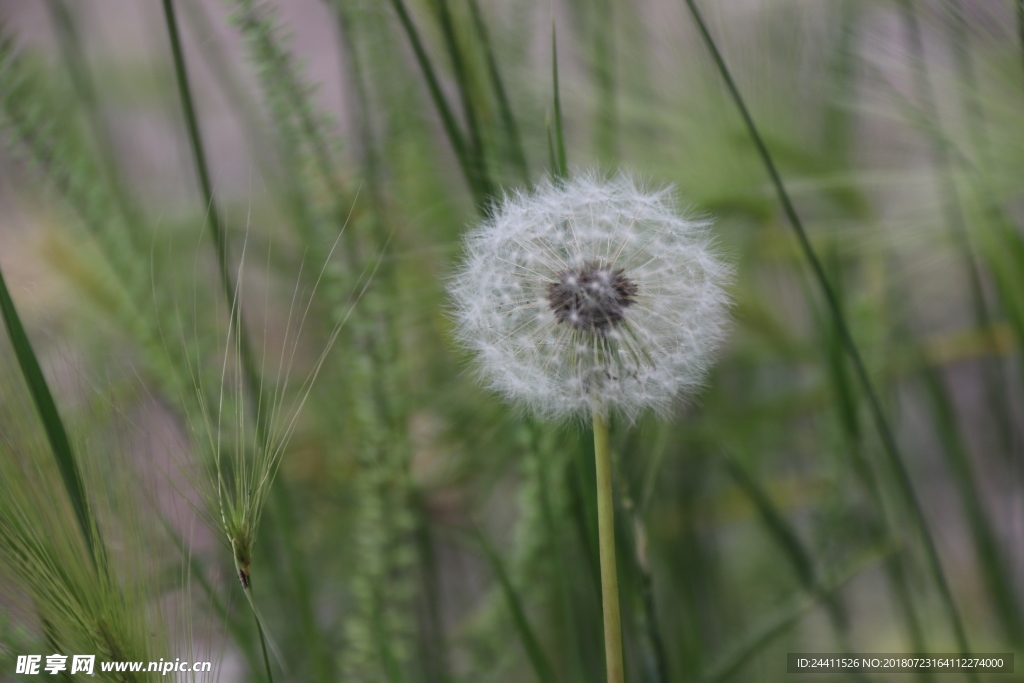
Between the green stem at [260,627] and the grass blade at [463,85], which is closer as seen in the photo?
the green stem at [260,627]

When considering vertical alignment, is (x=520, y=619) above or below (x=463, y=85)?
below

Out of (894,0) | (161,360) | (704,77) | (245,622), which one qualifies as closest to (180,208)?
(161,360)

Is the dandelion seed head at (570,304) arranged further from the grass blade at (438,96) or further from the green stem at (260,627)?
the green stem at (260,627)

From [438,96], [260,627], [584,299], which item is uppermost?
[438,96]

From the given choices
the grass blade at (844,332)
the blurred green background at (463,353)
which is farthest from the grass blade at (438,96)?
the grass blade at (844,332)

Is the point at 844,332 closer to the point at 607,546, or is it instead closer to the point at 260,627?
the point at 607,546

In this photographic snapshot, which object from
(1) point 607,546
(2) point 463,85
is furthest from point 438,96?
(1) point 607,546

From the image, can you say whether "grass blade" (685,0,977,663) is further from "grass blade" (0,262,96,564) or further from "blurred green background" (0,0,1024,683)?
"grass blade" (0,262,96,564)

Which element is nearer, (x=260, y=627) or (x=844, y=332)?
(x=260, y=627)
